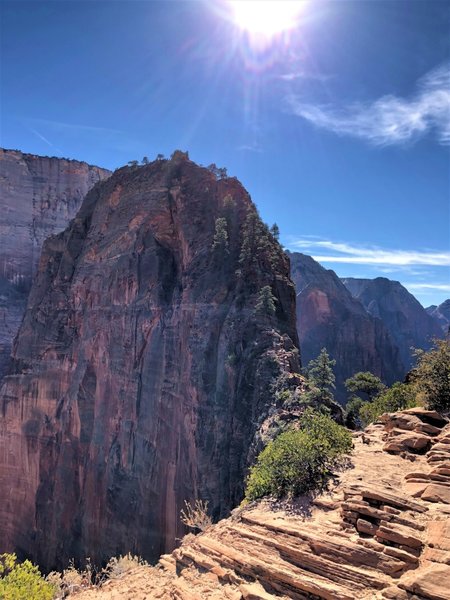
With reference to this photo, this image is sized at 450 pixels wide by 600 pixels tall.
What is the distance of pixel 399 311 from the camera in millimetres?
146500

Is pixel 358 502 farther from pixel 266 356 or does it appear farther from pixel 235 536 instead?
pixel 266 356

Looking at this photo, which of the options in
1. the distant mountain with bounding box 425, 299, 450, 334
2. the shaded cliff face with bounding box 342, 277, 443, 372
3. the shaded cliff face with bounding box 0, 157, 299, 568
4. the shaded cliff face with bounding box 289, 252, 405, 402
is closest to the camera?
the shaded cliff face with bounding box 0, 157, 299, 568

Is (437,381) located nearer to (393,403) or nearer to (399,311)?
(393,403)

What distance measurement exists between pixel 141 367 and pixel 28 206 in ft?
191

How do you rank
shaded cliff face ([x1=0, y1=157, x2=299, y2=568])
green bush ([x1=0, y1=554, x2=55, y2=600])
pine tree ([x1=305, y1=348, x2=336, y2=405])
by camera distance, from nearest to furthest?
green bush ([x1=0, y1=554, x2=55, y2=600]) < pine tree ([x1=305, y1=348, x2=336, y2=405]) < shaded cliff face ([x1=0, y1=157, x2=299, y2=568])

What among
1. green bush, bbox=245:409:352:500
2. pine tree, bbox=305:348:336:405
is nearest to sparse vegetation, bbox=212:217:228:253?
pine tree, bbox=305:348:336:405

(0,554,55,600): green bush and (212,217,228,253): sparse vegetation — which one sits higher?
(212,217,228,253): sparse vegetation

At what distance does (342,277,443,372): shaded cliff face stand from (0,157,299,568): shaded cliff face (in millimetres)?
118644

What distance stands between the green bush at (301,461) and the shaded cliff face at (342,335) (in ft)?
255

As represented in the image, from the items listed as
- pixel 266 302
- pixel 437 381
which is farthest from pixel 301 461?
pixel 266 302

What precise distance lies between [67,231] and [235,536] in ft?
141

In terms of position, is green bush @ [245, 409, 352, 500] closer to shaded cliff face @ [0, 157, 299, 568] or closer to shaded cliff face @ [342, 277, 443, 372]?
shaded cliff face @ [0, 157, 299, 568]

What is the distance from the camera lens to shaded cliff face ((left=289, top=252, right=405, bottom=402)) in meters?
95.3

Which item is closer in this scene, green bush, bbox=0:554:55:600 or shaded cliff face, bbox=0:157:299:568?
green bush, bbox=0:554:55:600
